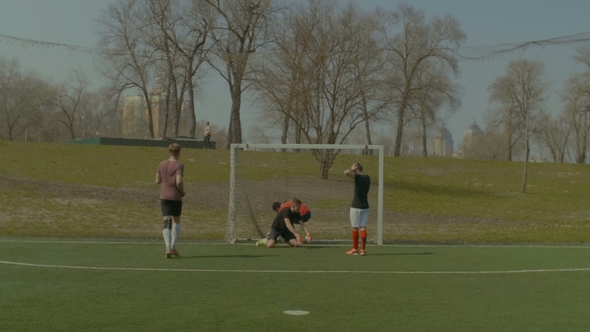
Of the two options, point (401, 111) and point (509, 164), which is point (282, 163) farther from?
point (509, 164)

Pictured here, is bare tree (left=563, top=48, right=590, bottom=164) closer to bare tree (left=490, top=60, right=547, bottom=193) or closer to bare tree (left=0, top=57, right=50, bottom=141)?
bare tree (left=490, top=60, right=547, bottom=193)

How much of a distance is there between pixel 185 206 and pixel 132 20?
1741cm

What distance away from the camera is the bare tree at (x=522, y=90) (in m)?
25.1

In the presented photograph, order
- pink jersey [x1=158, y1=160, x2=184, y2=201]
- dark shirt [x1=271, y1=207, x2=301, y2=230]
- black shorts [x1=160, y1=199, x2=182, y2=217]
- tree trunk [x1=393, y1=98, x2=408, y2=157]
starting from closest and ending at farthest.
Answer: pink jersey [x1=158, y1=160, x2=184, y2=201] < black shorts [x1=160, y1=199, x2=182, y2=217] < dark shirt [x1=271, y1=207, x2=301, y2=230] < tree trunk [x1=393, y1=98, x2=408, y2=157]

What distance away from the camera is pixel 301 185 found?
21.8 meters

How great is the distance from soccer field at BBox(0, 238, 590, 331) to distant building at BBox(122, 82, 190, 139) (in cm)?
2145

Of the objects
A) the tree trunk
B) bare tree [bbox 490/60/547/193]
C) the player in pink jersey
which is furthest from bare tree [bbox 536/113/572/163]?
the player in pink jersey

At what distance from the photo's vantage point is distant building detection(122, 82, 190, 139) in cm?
3547

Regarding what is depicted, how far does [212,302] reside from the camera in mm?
7984

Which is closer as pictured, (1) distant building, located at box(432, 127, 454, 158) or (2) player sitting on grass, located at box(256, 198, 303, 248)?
(2) player sitting on grass, located at box(256, 198, 303, 248)

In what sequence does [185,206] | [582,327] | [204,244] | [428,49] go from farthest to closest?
[428,49]
[185,206]
[204,244]
[582,327]

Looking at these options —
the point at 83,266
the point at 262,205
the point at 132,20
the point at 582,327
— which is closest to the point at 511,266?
the point at 582,327

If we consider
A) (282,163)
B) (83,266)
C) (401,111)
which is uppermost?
(401,111)

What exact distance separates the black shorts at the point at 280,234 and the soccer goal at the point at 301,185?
222 centimetres
